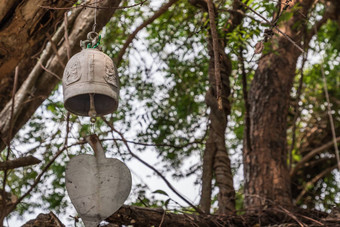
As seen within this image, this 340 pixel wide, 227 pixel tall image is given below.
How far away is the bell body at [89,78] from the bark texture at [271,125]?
182 centimetres

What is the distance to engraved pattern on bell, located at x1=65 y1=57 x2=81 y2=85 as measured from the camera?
2.25 metres

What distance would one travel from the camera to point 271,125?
429 cm

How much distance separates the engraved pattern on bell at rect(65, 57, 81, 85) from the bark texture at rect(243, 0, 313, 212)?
1.90m

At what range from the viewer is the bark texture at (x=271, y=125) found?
404cm

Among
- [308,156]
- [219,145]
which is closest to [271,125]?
[219,145]

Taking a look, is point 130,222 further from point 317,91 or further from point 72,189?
point 317,91

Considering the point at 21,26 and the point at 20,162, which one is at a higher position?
the point at 21,26

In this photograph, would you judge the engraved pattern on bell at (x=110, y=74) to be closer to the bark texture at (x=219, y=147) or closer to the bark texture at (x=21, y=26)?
the bark texture at (x=21, y=26)

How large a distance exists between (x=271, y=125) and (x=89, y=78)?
235 centimetres

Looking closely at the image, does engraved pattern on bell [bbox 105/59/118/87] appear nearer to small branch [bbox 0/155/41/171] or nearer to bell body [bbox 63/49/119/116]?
bell body [bbox 63/49/119/116]

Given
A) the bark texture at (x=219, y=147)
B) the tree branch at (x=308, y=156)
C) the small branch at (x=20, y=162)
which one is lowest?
the small branch at (x=20, y=162)

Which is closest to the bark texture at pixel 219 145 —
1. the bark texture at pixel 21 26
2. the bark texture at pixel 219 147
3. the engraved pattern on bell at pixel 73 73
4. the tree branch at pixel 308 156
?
the bark texture at pixel 219 147

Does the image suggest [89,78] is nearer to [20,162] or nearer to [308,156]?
[20,162]

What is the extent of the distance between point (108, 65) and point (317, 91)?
4.52m
